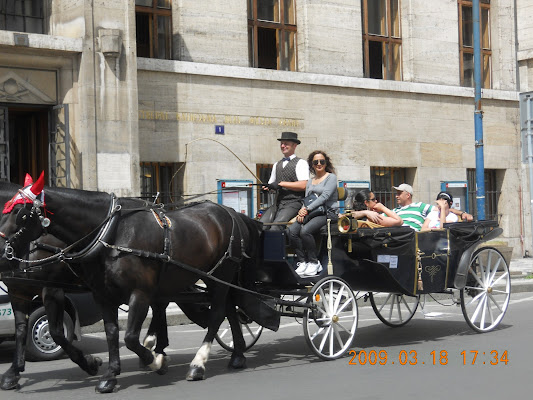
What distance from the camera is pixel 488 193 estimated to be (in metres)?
23.1

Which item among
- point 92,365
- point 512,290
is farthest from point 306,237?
point 512,290

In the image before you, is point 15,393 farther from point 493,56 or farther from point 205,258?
point 493,56

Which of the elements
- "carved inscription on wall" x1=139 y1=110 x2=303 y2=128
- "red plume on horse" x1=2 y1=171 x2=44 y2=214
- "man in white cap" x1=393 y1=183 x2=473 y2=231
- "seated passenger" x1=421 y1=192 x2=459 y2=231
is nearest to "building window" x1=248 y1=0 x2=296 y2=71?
"carved inscription on wall" x1=139 y1=110 x2=303 y2=128


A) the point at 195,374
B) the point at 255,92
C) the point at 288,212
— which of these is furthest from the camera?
the point at 255,92

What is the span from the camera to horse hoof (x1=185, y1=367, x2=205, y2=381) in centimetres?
779

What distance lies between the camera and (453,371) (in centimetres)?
780

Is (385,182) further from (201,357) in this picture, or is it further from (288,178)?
(201,357)

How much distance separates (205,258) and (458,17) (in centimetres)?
1598

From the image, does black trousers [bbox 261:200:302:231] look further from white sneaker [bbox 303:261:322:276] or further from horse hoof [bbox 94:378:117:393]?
horse hoof [bbox 94:378:117:393]

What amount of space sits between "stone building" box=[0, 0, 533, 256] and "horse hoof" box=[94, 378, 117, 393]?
284 inches

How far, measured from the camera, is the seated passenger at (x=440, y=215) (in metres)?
10.5

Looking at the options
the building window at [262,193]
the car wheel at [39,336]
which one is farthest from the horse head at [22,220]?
the building window at [262,193]

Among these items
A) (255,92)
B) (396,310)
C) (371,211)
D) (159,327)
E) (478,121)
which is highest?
(255,92)

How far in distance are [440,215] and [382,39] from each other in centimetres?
1085
